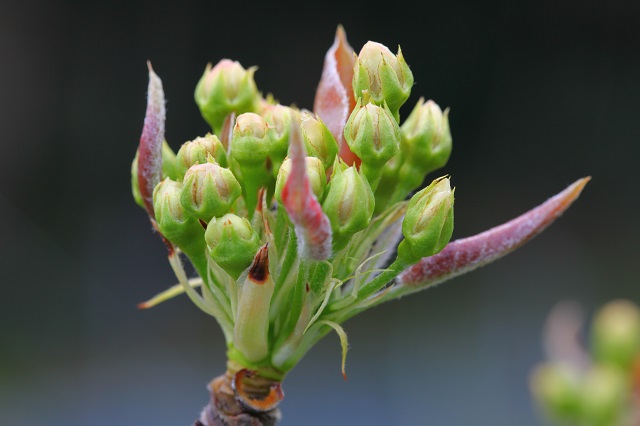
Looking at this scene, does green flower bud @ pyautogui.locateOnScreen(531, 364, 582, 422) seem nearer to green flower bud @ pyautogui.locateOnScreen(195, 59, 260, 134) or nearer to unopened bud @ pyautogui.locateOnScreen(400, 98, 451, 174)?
unopened bud @ pyautogui.locateOnScreen(400, 98, 451, 174)

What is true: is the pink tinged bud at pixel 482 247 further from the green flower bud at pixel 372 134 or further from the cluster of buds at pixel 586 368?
the cluster of buds at pixel 586 368

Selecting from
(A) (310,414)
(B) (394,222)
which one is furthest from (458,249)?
(A) (310,414)

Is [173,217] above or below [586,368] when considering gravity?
above


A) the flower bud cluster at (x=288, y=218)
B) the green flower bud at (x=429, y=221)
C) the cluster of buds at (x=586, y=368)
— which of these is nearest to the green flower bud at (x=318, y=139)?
the flower bud cluster at (x=288, y=218)

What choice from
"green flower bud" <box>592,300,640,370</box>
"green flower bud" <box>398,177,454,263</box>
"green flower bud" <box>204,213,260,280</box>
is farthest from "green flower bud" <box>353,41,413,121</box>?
"green flower bud" <box>592,300,640,370</box>

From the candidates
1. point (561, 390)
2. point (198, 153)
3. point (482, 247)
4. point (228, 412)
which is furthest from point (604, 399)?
point (198, 153)

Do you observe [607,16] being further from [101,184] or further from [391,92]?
[391,92]

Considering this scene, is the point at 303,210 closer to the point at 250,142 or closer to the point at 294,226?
the point at 294,226
